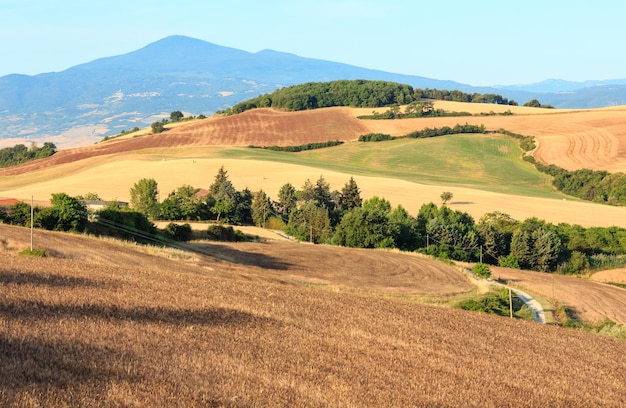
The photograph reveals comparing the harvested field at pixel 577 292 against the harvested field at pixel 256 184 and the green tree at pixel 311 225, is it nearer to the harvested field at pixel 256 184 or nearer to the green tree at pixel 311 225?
the green tree at pixel 311 225

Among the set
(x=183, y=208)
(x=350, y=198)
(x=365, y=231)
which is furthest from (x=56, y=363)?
(x=350, y=198)

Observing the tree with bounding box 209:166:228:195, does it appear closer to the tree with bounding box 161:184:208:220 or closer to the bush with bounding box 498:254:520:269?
the tree with bounding box 161:184:208:220

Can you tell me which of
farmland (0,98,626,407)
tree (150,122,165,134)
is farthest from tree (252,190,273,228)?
tree (150,122,165,134)

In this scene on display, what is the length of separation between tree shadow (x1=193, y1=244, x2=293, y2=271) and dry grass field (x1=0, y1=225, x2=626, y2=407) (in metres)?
21.8

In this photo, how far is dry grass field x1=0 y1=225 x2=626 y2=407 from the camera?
38.6ft

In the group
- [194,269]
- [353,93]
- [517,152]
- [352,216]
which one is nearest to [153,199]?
[352,216]

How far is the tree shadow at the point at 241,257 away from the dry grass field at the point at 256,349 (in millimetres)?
21832

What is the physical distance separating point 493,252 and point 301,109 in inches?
4548

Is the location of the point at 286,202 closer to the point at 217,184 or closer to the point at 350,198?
the point at 350,198

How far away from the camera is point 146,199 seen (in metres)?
78.3

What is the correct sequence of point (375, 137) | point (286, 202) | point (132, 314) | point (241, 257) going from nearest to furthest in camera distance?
point (132, 314), point (241, 257), point (286, 202), point (375, 137)

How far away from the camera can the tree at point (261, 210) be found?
8412 centimetres

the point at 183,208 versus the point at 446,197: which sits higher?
the point at 446,197

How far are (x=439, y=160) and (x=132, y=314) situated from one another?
12427cm
